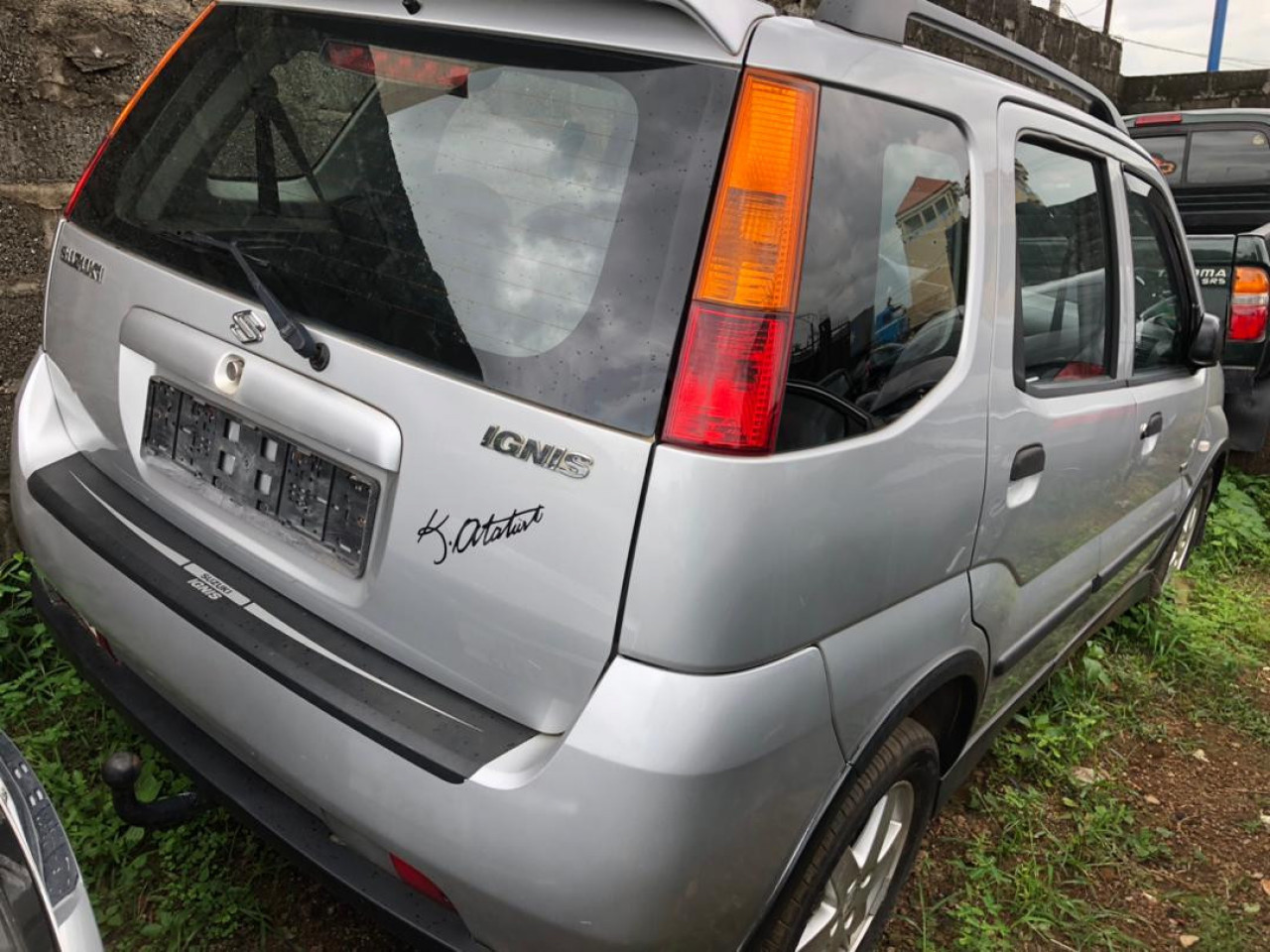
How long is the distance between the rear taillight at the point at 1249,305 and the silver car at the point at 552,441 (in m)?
3.90

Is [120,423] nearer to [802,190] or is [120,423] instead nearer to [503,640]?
[503,640]

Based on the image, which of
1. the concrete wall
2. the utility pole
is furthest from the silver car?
the utility pole

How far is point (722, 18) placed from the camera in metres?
1.42

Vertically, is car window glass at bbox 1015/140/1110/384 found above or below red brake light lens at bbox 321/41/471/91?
below

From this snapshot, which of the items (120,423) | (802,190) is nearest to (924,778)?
(802,190)

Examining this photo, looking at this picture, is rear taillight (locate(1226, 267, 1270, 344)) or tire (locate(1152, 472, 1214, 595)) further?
rear taillight (locate(1226, 267, 1270, 344))

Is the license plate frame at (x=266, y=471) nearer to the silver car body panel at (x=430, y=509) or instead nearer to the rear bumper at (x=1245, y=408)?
the silver car body panel at (x=430, y=509)

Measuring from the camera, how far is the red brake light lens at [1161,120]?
6.85 metres

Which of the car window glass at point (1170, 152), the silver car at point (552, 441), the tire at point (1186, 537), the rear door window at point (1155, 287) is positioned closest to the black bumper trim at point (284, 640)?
the silver car at point (552, 441)

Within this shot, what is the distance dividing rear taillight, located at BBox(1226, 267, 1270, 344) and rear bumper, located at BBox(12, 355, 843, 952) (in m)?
4.74

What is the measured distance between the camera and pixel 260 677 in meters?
1.60
